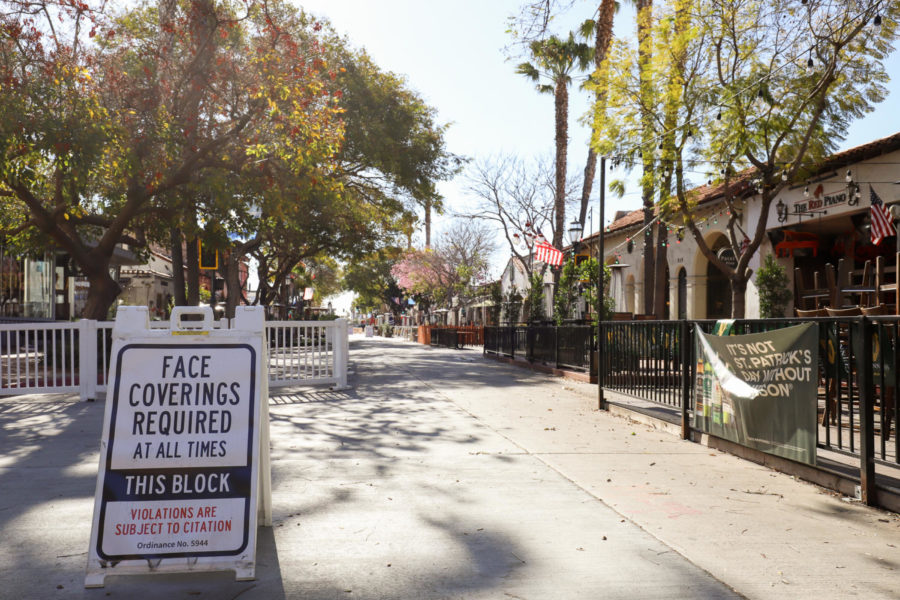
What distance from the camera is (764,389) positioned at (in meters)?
5.81

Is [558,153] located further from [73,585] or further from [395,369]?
[73,585]

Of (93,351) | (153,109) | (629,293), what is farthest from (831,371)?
(629,293)

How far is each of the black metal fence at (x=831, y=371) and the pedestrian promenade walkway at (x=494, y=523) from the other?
0.49 m

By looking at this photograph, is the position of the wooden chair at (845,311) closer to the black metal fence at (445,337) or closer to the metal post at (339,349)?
the metal post at (339,349)

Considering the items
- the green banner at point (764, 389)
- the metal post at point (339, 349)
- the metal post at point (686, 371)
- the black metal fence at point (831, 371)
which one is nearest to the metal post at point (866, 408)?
the black metal fence at point (831, 371)

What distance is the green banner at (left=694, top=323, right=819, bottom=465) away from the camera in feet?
17.4

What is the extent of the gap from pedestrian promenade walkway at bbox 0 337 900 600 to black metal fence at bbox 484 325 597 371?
6.42 metres

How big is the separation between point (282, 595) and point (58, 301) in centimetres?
2822

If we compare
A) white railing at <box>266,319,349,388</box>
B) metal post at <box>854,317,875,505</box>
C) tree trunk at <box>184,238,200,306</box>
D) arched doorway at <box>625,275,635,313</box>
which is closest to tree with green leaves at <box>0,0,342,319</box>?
tree trunk at <box>184,238,200,306</box>

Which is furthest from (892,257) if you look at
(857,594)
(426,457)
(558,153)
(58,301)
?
(58,301)

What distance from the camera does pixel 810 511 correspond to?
4.73 meters

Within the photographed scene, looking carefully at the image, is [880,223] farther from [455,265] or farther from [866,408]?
[455,265]

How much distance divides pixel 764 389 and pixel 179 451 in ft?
14.7

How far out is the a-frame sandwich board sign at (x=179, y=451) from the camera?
133 inches
